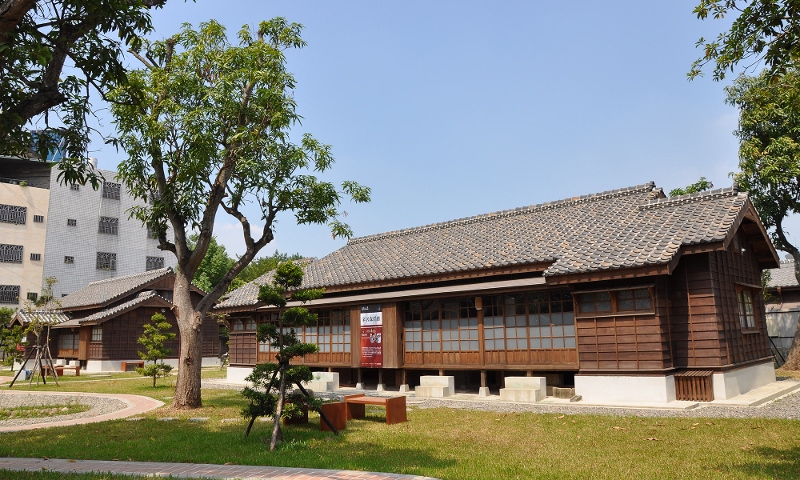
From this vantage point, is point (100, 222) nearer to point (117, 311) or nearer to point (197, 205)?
point (117, 311)

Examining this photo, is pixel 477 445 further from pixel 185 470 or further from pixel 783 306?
pixel 783 306

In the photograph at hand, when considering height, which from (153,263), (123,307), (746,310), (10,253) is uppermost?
(153,263)

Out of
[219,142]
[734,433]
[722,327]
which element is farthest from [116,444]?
[722,327]

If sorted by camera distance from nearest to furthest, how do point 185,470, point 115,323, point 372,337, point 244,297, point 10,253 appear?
point 185,470, point 372,337, point 244,297, point 115,323, point 10,253

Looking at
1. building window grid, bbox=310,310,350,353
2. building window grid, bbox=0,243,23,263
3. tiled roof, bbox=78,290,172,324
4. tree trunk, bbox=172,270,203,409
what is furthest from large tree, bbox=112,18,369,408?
building window grid, bbox=0,243,23,263

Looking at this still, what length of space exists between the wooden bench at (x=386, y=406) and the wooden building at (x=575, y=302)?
4.79m

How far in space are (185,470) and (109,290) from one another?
1300 inches

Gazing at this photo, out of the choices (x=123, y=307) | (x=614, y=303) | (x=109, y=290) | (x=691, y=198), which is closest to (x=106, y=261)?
(x=109, y=290)

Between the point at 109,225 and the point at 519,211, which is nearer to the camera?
the point at 519,211

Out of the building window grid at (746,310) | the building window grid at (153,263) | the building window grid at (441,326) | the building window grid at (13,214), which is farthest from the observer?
the building window grid at (153,263)

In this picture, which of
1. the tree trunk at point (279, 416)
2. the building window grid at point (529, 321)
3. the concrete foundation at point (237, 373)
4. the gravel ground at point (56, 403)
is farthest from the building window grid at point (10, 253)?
the tree trunk at point (279, 416)

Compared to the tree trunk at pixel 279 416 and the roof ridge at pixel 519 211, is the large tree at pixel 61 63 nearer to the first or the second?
the tree trunk at pixel 279 416

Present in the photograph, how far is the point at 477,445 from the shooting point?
844 centimetres

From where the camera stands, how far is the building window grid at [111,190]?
152 feet
